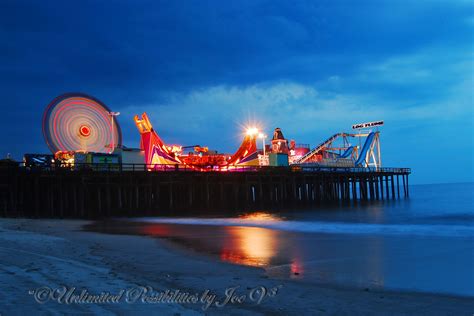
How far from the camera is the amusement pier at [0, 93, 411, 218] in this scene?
29.7 m

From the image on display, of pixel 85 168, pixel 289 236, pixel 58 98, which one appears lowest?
pixel 289 236

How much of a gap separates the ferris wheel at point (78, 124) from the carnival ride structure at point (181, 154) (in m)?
3.47

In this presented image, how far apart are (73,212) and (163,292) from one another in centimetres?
2630

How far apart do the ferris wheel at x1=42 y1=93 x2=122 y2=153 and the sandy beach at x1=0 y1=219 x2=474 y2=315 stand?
35477 mm

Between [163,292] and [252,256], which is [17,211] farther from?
[163,292]

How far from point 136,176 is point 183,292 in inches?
1103

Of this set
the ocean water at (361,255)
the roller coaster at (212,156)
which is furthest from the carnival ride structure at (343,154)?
the ocean water at (361,255)

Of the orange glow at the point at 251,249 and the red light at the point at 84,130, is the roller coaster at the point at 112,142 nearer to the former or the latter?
the red light at the point at 84,130

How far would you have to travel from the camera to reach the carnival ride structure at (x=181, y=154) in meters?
43.8

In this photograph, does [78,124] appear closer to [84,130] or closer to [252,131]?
[84,130]

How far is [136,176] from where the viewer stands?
33750 millimetres

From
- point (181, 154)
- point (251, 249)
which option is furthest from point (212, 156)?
point (251, 249)

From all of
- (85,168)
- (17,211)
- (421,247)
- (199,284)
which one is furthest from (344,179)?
(199,284)

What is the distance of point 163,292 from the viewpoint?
21.1 feet
